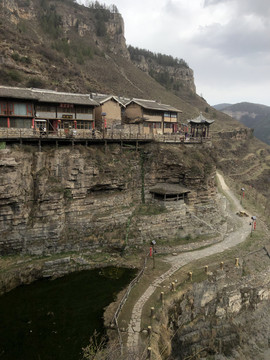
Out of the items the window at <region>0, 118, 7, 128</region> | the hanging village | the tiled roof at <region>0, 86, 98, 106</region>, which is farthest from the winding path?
the window at <region>0, 118, 7, 128</region>

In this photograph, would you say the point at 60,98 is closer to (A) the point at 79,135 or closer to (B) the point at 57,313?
(A) the point at 79,135

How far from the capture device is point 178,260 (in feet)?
97.2

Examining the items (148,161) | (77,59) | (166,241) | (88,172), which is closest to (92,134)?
(88,172)

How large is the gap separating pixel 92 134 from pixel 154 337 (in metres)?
24.1

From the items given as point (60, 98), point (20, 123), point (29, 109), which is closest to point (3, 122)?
point (20, 123)

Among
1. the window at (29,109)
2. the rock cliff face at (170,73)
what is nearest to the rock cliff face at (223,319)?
the window at (29,109)

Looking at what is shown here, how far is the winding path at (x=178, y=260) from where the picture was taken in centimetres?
1866

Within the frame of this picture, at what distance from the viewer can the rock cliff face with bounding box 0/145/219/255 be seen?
2742 centimetres

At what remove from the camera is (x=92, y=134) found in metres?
34.0

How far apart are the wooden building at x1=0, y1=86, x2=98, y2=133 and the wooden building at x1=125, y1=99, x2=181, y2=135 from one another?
8.30m

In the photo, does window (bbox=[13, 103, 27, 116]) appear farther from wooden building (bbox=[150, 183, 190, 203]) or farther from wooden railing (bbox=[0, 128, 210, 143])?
wooden building (bbox=[150, 183, 190, 203])

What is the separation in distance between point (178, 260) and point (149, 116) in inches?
972

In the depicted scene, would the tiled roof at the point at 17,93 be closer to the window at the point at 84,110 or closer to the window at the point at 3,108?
the window at the point at 3,108

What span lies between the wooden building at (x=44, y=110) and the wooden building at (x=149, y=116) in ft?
27.2
